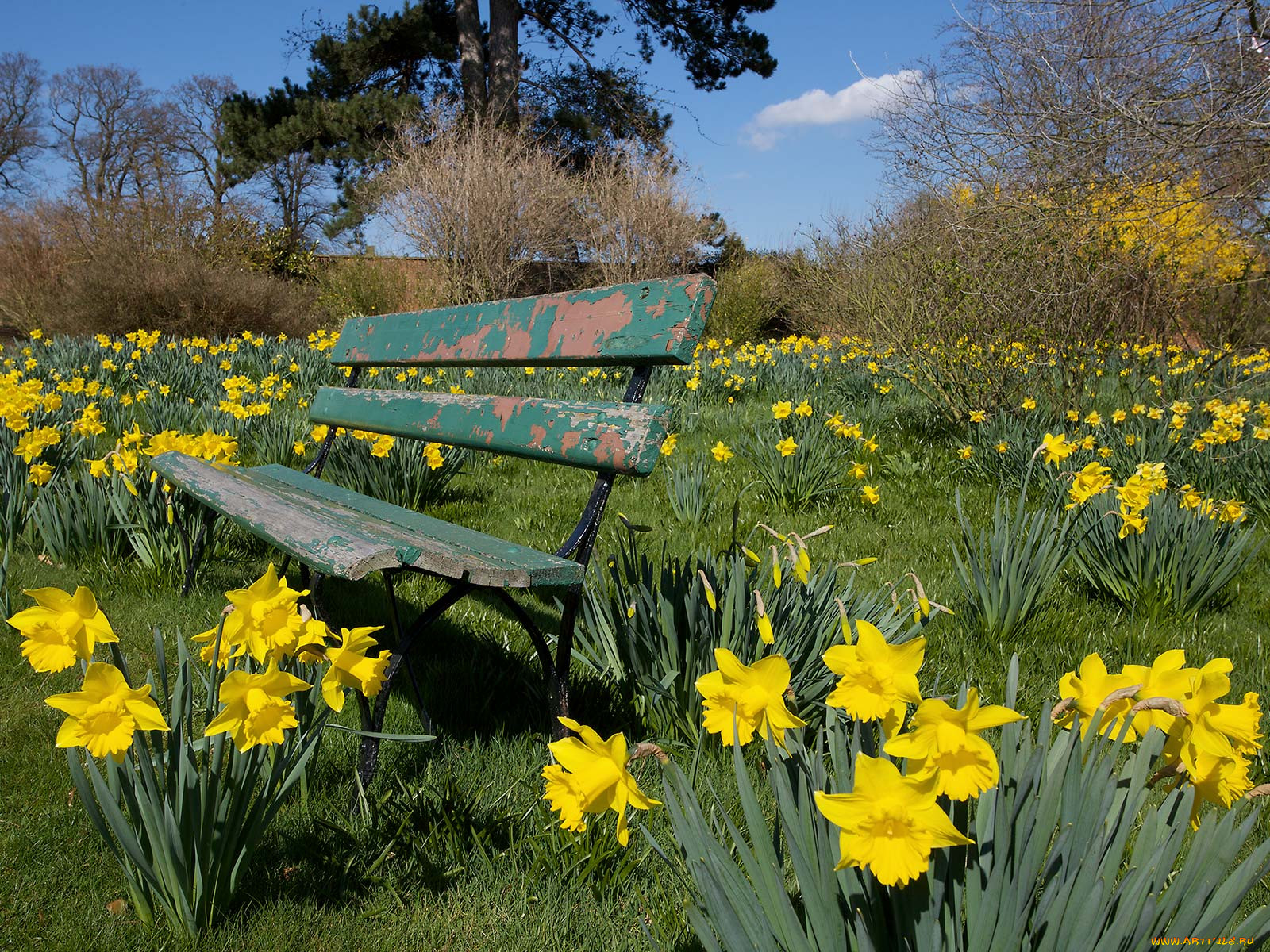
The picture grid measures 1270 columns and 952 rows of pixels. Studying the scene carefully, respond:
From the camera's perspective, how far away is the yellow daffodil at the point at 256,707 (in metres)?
1.00

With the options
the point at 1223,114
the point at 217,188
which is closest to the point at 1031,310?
the point at 1223,114

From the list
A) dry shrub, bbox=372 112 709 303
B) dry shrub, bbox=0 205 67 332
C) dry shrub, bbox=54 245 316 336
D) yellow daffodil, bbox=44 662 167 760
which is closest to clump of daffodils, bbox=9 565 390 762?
yellow daffodil, bbox=44 662 167 760

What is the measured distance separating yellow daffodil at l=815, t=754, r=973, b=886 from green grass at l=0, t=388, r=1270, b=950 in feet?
1.87

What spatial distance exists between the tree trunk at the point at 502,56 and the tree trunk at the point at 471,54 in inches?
11.0

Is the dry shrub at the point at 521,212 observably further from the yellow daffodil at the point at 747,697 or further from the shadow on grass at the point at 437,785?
the yellow daffodil at the point at 747,697

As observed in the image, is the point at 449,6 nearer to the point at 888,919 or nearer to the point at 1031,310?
the point at 1031,310

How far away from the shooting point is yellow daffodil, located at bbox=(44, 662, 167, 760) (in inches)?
38.8

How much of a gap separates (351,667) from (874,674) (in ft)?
2.20

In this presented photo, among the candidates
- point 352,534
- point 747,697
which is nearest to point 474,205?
point 352,534

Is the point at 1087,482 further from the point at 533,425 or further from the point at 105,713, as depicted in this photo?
the point at 105,713

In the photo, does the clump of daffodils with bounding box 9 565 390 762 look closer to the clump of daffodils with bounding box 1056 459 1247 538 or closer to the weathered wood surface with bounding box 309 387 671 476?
the weathered wood surface with bounding box 309 387 671 476

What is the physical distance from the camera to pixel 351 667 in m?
1.08

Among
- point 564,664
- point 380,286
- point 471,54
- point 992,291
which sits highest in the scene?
point 471,54

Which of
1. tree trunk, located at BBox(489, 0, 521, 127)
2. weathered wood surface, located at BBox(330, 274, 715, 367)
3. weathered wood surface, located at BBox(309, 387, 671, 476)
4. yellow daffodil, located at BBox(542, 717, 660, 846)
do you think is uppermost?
tree trunk, located at BBox(489, 0, 521, 127)
